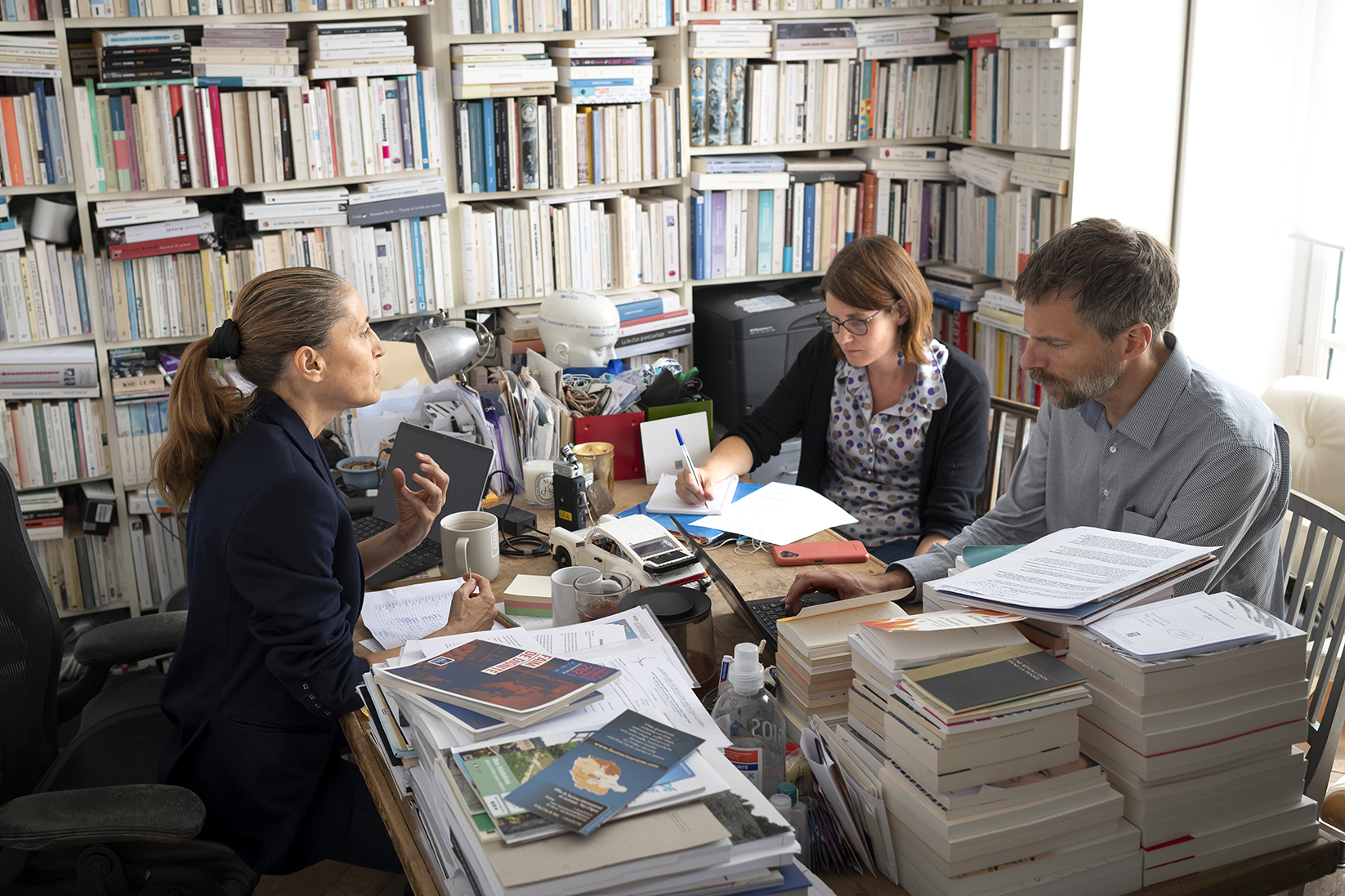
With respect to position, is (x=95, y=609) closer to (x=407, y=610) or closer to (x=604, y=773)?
Result: (x=407, y=610)

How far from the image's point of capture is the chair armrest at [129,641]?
207 centimetres

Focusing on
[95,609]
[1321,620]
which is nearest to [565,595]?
[1321,620]

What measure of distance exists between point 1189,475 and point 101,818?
170cm

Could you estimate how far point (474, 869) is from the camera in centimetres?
106

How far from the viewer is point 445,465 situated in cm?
228

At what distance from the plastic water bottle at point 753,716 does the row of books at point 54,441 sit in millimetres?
2586

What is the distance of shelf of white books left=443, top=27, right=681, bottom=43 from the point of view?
10.6ft

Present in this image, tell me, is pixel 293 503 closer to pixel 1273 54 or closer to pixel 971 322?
pixel 971 322

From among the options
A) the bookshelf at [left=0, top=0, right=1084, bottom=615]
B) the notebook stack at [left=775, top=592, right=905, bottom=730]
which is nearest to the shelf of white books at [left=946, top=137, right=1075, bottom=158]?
the bookshelf at [left=0, top=0, right=1084, bottom=615]

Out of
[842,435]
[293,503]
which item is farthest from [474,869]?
[842,435]

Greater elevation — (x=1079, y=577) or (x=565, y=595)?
(x=1079, y=577)

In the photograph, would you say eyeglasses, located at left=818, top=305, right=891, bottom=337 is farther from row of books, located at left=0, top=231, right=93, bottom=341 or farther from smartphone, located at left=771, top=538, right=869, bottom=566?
row of books, located at left=0, top=231, right=93, bottom=341

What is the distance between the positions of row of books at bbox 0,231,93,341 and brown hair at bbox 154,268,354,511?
1.64 m

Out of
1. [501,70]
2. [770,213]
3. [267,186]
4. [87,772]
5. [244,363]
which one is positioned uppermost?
[501,70]
